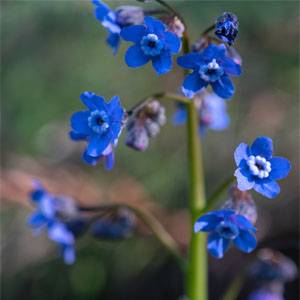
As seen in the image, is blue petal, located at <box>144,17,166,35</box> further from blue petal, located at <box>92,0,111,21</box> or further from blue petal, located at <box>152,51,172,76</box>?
blue petal, located at <box>92,0,111,21</box>

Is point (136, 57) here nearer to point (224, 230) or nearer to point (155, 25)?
point (155, 25)

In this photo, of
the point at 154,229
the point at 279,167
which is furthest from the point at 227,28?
the point at 154,229

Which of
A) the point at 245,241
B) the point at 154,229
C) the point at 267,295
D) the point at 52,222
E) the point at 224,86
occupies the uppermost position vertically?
the point at 224,86

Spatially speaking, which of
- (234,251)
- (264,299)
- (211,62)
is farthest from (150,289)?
(211,62)

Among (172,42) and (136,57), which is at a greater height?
(172,42)

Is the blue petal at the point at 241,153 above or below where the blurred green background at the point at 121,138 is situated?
above

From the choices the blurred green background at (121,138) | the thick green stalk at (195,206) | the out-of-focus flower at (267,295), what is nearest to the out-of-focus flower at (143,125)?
the thick green stalk at (195,206)

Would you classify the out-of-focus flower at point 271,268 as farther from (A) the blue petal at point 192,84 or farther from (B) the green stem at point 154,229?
(A) the blue petal at point 192,84

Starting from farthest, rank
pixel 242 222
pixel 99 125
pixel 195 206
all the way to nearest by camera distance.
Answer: pixel 195 206 < pixel 99 125 < pixel 242 222
